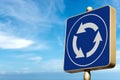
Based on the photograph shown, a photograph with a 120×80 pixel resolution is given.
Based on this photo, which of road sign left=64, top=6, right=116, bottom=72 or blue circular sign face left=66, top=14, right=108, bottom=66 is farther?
blue circular sign face left=66, top=14, right=108, bottom=66

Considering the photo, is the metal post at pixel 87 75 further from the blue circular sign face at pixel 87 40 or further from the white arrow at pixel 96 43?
the white arrow at pixel 96 43

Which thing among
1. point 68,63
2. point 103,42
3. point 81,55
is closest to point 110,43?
point 103,42

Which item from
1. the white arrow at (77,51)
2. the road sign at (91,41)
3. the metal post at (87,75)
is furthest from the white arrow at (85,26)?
the metal post at (87,75)

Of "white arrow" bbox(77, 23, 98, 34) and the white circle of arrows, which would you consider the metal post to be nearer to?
the white circle of arrows

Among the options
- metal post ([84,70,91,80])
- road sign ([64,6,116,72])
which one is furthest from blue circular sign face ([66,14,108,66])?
metal post ([84,70,91,80])

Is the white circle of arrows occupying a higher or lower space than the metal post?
higher

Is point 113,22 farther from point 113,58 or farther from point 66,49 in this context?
point 66,49

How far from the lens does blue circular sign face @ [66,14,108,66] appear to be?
193 inches

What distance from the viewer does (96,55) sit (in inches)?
194

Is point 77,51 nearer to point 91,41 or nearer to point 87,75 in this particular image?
point 91,41

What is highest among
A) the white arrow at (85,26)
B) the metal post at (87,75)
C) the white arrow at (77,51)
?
the white arrow at (85,26)

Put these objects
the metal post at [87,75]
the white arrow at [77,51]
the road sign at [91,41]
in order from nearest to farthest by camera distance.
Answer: the road sign at [91,41] → the metal post at [87,75] → the white arrow at [77,51]

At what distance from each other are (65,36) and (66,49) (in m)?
0.24

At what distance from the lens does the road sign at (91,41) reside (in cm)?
478
